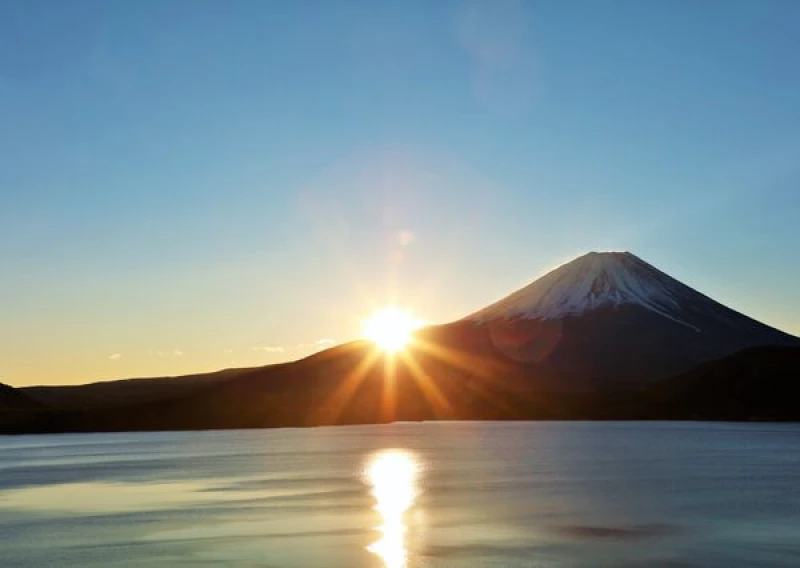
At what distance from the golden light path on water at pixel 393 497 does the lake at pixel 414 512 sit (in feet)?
0.36

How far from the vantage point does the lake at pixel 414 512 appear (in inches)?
1335

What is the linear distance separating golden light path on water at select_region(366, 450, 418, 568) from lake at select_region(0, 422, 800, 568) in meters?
0.11

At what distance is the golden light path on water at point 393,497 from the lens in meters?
34.7

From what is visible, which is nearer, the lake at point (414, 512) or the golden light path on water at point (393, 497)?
the lake at point (414, 512)

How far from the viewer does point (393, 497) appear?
178 ft

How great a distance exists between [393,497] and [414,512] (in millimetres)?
8096

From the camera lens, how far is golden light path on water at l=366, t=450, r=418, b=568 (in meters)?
34.7

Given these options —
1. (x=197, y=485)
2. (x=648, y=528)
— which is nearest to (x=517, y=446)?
(x=197, y=485)

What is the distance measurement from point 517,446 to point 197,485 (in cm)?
5235

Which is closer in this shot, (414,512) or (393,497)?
(414,512)

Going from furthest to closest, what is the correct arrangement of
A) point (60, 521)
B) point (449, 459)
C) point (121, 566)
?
point (449, 459), point (60, 521), point (121, 566)

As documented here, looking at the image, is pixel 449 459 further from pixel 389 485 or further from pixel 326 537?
pixel 326 537

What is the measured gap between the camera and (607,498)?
170 ft

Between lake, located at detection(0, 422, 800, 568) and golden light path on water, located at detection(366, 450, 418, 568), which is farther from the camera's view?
golden light path on water, located at detection(366, 450, 418, 568)
